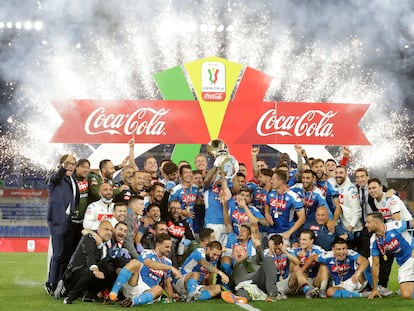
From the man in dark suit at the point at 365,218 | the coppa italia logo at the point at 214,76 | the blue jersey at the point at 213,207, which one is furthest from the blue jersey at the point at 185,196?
the coppa italia logo at the point at 214,76

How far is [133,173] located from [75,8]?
2370cm

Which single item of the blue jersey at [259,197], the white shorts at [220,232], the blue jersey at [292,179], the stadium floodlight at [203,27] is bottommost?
the white shorts at [220,232]

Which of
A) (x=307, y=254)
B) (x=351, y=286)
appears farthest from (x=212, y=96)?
(x=351, y=286)

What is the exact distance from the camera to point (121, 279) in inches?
287

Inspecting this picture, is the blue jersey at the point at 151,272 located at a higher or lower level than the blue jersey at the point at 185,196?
lower

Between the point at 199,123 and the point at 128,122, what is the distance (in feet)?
4.43

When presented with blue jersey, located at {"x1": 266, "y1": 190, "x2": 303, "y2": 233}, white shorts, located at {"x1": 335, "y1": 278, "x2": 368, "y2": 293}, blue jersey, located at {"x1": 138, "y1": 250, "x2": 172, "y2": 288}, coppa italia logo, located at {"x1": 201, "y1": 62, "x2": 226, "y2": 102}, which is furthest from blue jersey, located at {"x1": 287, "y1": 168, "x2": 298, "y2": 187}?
coppa italia logo, located at {"x1": 201, "y1": 62, "x2": 226, "y2": 102}

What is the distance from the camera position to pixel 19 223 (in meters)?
23.8

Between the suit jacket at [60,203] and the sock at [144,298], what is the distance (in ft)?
5.16

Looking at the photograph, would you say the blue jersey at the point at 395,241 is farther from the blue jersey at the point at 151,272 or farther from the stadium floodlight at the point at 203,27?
the stadium floodlight at the point at 203,27

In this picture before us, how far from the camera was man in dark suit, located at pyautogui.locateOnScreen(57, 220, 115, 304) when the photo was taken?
24.4 feet

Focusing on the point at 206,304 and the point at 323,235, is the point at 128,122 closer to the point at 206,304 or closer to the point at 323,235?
the point at 323,235

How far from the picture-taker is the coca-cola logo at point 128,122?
12406 mm

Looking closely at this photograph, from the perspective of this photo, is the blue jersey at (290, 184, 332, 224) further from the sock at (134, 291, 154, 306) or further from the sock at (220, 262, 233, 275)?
the sock at (134, 291, 154, 306)
